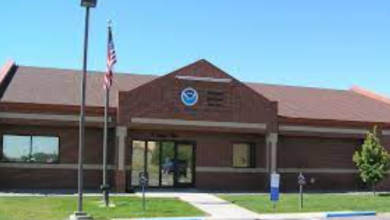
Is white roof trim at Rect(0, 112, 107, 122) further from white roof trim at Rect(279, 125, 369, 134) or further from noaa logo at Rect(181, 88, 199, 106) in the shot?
white roof trim at Rect(279, 125, 369, 134)

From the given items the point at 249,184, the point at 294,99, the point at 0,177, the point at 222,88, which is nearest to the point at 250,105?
the point at 222,88

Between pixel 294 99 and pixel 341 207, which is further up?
pixel 294 99

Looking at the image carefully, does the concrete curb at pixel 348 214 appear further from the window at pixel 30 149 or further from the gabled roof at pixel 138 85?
the window at pixel 30 149

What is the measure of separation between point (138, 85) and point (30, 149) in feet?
22.1

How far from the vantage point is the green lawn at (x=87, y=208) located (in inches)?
848

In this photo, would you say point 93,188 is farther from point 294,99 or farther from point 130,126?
point 294,99

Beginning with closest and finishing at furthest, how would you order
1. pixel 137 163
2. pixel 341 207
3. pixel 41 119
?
pixel 341 207, pixel 41 119, pixel 137 163

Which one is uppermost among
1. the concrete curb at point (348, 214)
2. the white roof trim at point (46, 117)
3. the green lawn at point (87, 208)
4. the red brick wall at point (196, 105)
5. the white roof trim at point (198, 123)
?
the red brick wall at point (196, 105)

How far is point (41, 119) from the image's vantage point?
30.3m

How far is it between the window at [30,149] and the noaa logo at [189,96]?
19.2 ft

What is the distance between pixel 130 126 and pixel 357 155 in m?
10.6

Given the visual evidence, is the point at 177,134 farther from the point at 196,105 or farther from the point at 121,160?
the point at 121,160

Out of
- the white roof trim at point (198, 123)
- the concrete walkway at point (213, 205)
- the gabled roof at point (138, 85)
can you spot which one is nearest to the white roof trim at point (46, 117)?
the gabled roof at point (138, 85)

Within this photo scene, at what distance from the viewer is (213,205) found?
84.6 ft
